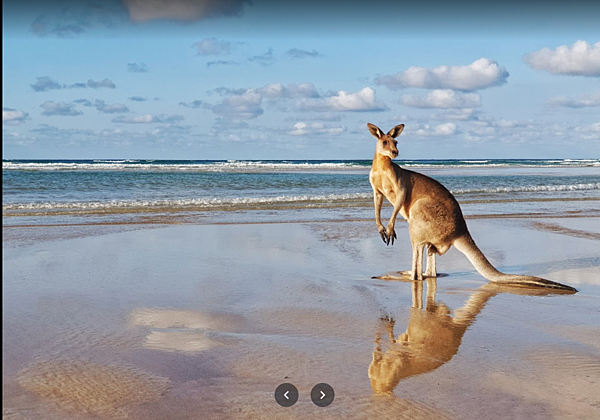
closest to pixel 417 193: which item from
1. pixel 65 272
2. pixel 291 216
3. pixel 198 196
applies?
pixel 65 272

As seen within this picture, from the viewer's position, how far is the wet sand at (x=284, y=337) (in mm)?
3201

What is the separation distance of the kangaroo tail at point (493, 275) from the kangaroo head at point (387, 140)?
1.24 meters

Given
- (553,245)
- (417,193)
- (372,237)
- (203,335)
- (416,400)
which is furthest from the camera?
(372,237)

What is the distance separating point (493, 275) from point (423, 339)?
7.52ft

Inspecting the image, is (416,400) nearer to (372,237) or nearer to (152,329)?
(152,329)

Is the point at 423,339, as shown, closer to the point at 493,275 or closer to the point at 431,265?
the point at 493,275

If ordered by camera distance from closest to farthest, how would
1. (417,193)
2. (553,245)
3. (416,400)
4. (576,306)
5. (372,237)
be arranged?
1. (416,400)
2. (576,306)
3. (417,193)
4. (553,245)
5. (372,237)

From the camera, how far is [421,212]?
252 inches

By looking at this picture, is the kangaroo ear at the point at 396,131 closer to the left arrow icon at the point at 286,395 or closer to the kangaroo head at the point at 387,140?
the kangaroo head at the point at 387,140

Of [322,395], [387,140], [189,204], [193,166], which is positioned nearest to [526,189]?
[189,204]

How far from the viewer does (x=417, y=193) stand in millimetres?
6566

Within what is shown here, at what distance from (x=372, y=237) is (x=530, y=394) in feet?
22.5

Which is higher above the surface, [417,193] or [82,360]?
[417,193]

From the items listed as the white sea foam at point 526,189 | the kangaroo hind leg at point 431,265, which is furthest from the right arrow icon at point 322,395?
the white sea foam at point 526,189
